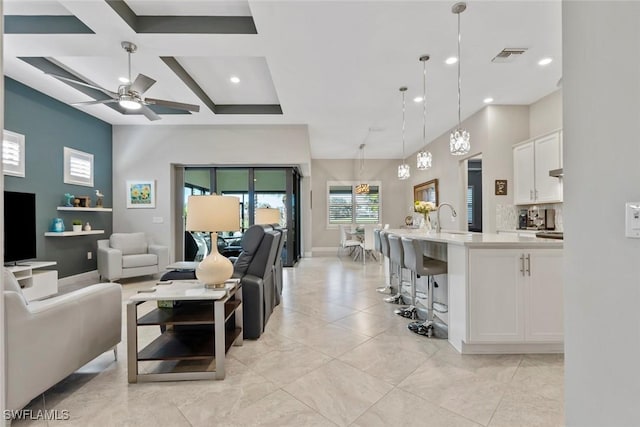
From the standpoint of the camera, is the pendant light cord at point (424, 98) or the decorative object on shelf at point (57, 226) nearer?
the pendant light cord at point (424, 98)

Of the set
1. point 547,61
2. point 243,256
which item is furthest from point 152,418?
point 547,61

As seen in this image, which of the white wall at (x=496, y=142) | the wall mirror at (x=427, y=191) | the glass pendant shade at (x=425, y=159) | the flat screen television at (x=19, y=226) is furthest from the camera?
the wall mirror at (x=427, y=191)

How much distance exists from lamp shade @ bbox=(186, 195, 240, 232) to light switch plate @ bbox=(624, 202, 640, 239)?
6.70 ft

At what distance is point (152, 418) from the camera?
5.27ft

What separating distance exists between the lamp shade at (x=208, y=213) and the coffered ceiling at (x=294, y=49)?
1.79 metres

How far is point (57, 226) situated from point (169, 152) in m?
2.28

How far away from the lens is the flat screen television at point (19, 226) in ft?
11.7

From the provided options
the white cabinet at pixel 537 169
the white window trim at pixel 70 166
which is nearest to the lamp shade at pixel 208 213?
the white window trim at pixel 70 166

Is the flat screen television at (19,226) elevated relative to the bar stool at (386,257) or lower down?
elevated

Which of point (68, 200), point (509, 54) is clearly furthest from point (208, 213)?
point (68, 200)

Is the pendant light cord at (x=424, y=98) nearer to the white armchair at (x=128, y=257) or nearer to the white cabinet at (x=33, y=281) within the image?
the white armchair at (x=128, y=257)

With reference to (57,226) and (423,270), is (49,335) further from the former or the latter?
(57,226)

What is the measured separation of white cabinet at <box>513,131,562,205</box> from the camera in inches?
159

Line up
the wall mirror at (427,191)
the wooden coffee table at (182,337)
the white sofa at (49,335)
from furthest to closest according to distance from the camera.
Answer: the wall mirror at (427,191)
the wooden coffee table at (182,337)
the white sofa at (49,335)
